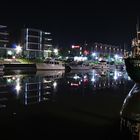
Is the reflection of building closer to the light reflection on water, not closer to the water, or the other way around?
the light reflection on water

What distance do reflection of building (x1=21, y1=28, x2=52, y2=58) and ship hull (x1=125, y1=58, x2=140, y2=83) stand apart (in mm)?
144325

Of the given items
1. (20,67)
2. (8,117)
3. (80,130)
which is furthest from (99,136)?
(20,67)

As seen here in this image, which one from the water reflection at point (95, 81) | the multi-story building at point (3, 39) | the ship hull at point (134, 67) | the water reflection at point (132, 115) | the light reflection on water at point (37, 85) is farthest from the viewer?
the multi-story building at point (3, 39)

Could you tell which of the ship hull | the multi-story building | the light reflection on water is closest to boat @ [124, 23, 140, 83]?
the ship hull

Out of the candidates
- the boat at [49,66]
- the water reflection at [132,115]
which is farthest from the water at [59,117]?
the boat at [49,66]

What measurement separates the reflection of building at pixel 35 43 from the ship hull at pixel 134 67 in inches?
5682

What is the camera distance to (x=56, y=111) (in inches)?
622

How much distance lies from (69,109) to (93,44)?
160596mm

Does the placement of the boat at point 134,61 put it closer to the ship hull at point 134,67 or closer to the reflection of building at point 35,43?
the ship hull at point 134,67

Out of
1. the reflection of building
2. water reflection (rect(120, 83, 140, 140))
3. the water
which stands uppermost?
the reflection of building

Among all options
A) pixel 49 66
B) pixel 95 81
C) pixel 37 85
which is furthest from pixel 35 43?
pixel 37 85

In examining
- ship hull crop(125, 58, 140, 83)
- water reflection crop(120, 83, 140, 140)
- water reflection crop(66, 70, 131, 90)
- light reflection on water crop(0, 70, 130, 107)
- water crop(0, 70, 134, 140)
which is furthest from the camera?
water reflection crop(66, 70, 131, 90)

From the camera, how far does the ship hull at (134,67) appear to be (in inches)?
340

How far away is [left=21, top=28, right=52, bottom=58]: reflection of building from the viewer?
155875mm
